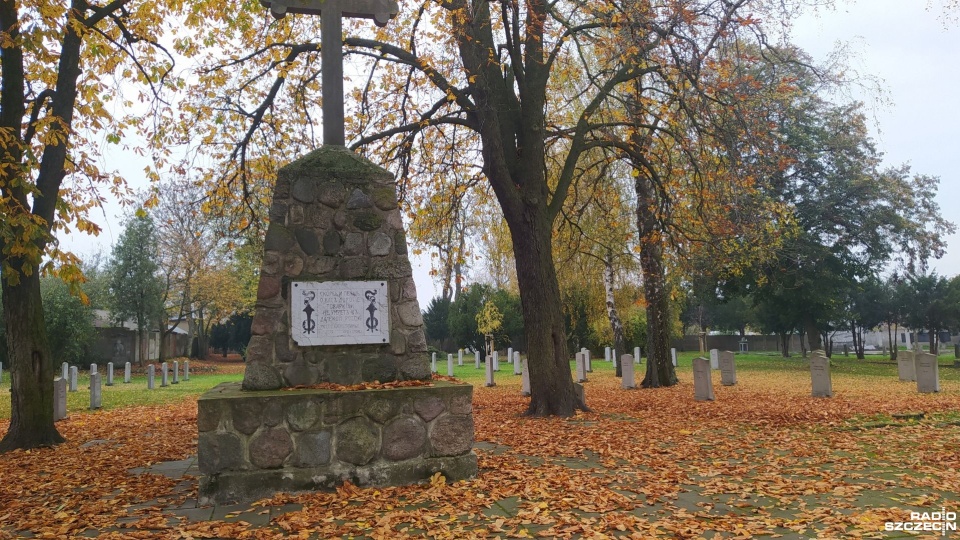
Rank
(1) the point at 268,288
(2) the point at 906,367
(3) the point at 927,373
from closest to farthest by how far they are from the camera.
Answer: (1) the point at 268,288, (3) the point at 927,373, (2) the point at 906,367

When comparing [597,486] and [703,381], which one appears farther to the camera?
[703,381]

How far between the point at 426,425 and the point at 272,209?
258cm

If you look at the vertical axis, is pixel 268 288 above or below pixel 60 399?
above

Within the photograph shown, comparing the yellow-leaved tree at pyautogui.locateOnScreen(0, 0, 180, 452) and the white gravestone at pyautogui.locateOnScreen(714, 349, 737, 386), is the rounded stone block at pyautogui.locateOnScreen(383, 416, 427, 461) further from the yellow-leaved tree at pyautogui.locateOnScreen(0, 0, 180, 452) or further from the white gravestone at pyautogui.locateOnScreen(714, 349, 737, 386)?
the white gravestone at pyautogui.locateOnScreen(714, 349, 737, 386)

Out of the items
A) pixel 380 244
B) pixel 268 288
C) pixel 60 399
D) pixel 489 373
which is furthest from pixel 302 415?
pixel 489 373

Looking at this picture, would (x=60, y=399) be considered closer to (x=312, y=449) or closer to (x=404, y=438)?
(x=312, y=449)

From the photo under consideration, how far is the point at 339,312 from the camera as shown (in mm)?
6418

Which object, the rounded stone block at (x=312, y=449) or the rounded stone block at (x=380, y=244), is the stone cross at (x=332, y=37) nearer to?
the rounded stone block at (x=380, y=244)

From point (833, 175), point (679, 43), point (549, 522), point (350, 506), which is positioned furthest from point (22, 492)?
point (833, 175)

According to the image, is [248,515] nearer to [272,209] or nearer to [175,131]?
[272,209]

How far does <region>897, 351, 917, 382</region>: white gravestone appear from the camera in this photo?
18.9 metres

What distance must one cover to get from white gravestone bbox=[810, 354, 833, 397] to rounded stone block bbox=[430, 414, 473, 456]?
10449 millimetres

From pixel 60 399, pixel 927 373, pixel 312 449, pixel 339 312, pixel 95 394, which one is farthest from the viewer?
pixel 95 394

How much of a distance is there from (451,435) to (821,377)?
10.8 metres
